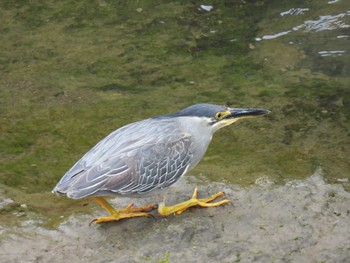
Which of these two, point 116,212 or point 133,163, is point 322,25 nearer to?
point 133,163

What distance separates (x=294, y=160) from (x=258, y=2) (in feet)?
11.7

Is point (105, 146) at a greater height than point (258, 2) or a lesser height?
greater

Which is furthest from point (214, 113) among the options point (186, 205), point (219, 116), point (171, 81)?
point (171, 81)

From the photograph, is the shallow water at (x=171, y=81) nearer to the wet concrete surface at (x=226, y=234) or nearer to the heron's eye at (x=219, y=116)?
the wet concrete surface at (x=226, y=234)

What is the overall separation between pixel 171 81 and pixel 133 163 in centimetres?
248

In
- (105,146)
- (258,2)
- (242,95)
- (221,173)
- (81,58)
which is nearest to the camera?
(105,146)

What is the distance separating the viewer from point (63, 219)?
18.2 feet

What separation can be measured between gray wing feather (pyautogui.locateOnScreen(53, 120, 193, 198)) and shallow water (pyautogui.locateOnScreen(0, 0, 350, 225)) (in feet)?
1.78

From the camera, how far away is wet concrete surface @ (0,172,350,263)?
502cm

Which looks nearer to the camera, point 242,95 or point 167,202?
point 167,202

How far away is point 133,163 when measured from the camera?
5.38 m

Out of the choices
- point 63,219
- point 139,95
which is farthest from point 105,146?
point 139,95

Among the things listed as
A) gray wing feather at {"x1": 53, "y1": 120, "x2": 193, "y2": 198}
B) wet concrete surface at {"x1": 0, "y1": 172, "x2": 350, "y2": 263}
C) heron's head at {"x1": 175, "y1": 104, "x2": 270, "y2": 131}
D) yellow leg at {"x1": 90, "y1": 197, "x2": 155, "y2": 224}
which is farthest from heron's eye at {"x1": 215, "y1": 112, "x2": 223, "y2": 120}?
yellow leg at {"x1": 90, "y1": 197, "x2": 155, "y2": 224}

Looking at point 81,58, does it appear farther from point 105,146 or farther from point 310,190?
point 310,190
